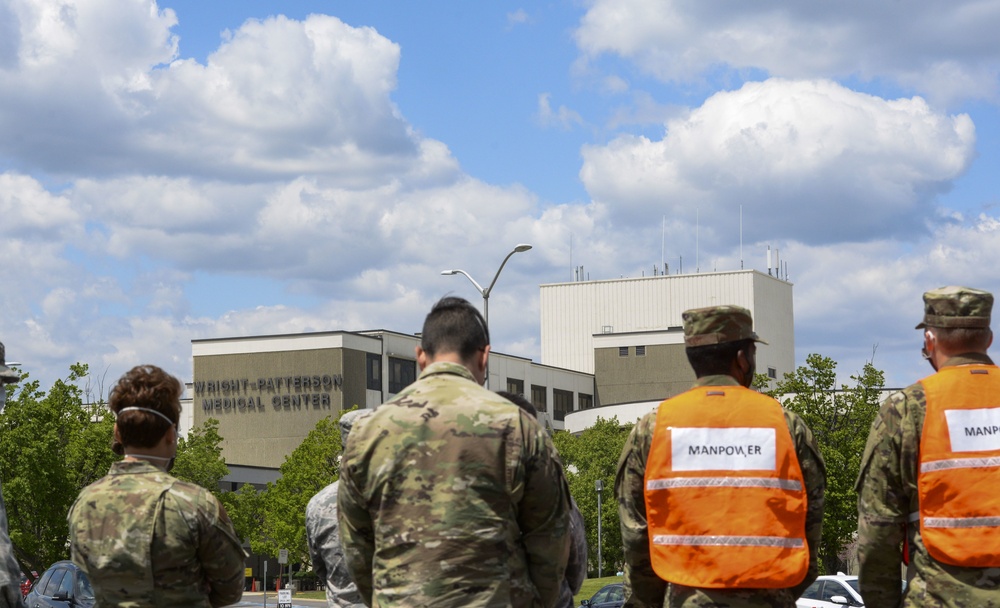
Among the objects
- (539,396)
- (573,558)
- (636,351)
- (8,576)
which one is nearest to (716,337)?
(573,558)

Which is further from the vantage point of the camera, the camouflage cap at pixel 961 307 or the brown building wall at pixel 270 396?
the brown building wall at pixel 270 396

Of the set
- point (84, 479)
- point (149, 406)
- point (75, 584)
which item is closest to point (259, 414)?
point (84, 479)

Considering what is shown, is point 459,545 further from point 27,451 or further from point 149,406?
point 27,451

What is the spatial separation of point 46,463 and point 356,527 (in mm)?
45019

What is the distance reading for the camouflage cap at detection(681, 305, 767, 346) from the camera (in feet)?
18.0

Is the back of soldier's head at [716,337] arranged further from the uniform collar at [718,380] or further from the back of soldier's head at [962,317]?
the back of soldier's head at [962,317]

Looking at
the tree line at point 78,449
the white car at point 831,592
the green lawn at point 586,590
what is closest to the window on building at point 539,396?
the green lawn at point 586,590

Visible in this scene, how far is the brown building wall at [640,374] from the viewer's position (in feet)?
382

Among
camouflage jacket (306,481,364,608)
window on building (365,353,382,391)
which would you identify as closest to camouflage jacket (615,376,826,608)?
camouflage jacket (306,481,364,608)

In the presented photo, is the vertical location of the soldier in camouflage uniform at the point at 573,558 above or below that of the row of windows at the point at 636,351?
below

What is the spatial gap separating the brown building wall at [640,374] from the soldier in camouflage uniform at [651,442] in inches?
4295

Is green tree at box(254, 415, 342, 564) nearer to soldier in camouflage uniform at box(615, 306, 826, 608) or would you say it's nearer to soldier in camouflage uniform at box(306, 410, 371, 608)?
soldier in camouflage uniform at box(306, 410, 371, 608)

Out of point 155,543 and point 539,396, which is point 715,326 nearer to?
point 155,543

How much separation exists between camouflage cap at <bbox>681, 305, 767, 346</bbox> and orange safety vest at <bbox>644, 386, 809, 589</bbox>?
205 millimetres
